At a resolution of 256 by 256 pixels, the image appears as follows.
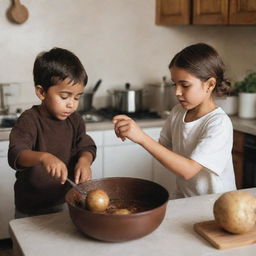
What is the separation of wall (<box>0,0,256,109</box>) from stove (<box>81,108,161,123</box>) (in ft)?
0.74

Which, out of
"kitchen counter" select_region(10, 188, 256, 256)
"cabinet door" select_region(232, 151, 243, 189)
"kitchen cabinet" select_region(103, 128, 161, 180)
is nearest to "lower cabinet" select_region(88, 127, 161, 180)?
"kitchen cabinet" select_region(103, 128, 161, 180)

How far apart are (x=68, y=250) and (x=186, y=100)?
721 millimetres

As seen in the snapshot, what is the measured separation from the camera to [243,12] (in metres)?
2.91

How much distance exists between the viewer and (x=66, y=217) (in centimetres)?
136

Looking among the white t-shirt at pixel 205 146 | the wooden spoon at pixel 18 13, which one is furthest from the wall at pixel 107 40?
the white t-shirt at pixel 205 146

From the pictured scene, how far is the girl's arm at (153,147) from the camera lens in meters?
1.38

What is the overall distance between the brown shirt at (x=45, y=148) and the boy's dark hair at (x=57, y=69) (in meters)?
0.15

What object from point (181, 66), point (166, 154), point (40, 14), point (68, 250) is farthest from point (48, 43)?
point (68, 250)

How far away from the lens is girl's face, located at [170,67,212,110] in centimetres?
160

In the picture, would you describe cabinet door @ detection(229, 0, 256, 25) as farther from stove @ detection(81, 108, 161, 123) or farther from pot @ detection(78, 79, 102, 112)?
pot @ detection(78, 79, 102, 112)

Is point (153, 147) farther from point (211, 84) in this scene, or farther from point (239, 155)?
point (239, 155)

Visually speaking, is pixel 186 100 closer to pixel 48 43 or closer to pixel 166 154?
pixel 166 154

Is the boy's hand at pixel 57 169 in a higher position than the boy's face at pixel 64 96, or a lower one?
lower

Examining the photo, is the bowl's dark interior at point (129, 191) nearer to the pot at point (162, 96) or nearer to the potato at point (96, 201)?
the potato at point (96, 201)
